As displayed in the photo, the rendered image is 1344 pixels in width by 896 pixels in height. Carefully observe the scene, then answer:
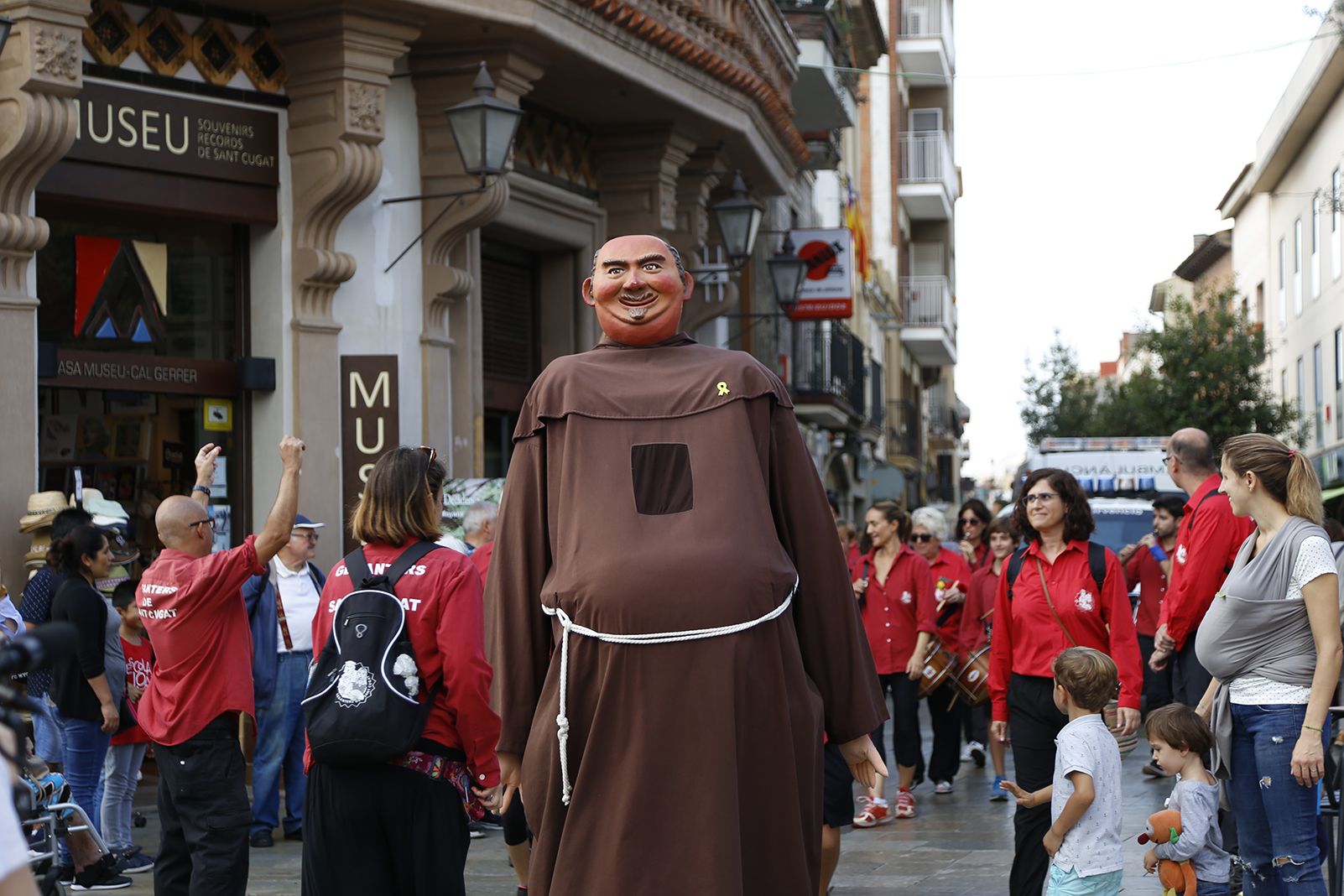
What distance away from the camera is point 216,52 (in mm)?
12102

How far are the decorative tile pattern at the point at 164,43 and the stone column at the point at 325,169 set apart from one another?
755mm

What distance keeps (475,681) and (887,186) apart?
126 feet

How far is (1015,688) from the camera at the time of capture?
7309mm

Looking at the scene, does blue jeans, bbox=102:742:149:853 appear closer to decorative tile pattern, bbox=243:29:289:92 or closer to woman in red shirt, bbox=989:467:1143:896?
woman in red shirt, bbox=989:467:1143:896

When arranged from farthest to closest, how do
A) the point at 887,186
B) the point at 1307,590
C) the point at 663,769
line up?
the point at 887,186 → the point at 1307,590 → the point at 663,769

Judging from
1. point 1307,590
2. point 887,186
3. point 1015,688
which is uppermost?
point 887,186

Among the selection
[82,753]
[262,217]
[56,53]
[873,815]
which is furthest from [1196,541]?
[262,217]

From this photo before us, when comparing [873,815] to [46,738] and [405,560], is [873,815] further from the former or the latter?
[405,560]

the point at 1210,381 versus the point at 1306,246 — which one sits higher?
the point at 1306,246

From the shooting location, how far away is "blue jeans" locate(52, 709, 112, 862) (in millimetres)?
8555

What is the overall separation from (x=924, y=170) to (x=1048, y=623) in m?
38.5

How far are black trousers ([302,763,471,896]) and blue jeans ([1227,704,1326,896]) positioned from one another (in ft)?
8.86

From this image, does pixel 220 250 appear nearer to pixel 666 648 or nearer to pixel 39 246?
pixel 39 246

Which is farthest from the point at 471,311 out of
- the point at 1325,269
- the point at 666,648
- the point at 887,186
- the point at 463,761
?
the point at 887,186
